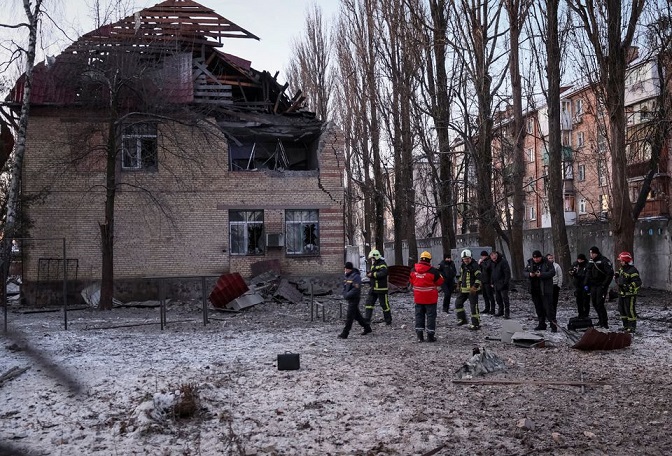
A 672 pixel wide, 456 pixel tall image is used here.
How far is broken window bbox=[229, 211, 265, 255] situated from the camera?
80.2 feet

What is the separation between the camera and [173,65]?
78.5ft

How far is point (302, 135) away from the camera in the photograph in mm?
25734

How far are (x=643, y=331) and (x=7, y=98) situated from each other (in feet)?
72.8

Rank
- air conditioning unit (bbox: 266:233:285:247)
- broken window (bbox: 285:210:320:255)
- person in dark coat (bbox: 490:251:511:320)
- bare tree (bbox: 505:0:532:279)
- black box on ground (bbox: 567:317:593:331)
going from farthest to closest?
broken window (bbox: 285:210:320:255) < air conditioning unit (bbox: 266:233:285:247) < bare tree (bbox: 505:0:532:279) < person in dark coat (bbox: 490:251:511:320) < black box on ground (bbox: 567:317:593:331)

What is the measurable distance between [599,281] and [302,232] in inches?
525

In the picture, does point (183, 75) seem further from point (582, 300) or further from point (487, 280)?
point (582, 300)

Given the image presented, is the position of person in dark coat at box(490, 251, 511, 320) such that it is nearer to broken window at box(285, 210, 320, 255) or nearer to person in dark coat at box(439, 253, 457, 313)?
person in dark coat at box(439, 253, 457, 313)

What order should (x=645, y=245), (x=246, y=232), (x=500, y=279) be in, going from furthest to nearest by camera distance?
(x=246, y=232) → (x=645, y=245) → (x=500, y=279)

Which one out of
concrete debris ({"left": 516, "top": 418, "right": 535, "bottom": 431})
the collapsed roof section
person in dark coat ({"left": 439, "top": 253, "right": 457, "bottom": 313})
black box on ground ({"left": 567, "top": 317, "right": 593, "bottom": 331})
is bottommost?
concrete debris ({"left": 516, "top": 418, "right": 535, "bottom": 431})

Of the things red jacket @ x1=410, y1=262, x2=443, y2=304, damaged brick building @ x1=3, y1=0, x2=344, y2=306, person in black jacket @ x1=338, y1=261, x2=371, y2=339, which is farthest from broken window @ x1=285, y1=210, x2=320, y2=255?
red jacket @ x1=410, y1=262, x2=443, y2=304

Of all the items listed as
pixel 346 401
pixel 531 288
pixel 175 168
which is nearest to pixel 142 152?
pixel 175 168

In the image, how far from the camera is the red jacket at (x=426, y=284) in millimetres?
12367

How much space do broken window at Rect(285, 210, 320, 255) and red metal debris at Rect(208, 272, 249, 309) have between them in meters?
5.30

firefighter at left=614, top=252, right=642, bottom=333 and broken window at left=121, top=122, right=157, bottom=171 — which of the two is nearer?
firefighter at left=614, top=252, right=642, bottom=333
